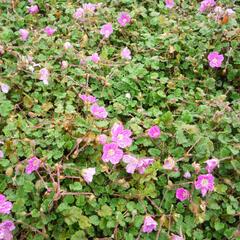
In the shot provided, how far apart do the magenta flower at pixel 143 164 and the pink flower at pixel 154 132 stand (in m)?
0.13

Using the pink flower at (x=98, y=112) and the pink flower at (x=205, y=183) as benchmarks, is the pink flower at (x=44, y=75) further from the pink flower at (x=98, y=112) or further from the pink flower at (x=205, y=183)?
the pink flower at (x=205, y=183)

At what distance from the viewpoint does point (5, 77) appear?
232 cm

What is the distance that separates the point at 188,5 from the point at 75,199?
5.49ft

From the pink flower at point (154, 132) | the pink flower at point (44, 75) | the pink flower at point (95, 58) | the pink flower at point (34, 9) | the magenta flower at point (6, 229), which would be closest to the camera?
the magenta flower at point (6, 229)

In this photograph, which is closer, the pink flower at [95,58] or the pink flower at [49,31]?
the pink flower at [95,58]

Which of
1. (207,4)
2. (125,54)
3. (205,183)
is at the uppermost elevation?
(207,4)

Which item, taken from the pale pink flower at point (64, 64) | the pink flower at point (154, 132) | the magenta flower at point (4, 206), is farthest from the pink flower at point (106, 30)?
the magenta flower at point (4, 206)

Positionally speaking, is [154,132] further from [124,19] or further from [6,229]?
[124,19]

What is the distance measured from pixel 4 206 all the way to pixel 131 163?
55 centimetres

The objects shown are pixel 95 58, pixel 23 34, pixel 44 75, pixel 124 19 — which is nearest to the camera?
pixel 44 75

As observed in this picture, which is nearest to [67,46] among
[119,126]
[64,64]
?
[64,64]

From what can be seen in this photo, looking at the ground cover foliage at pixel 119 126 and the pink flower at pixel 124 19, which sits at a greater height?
the pink flower at pixel 124 19

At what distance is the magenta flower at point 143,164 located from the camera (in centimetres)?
195

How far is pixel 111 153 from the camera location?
1.93 metres
